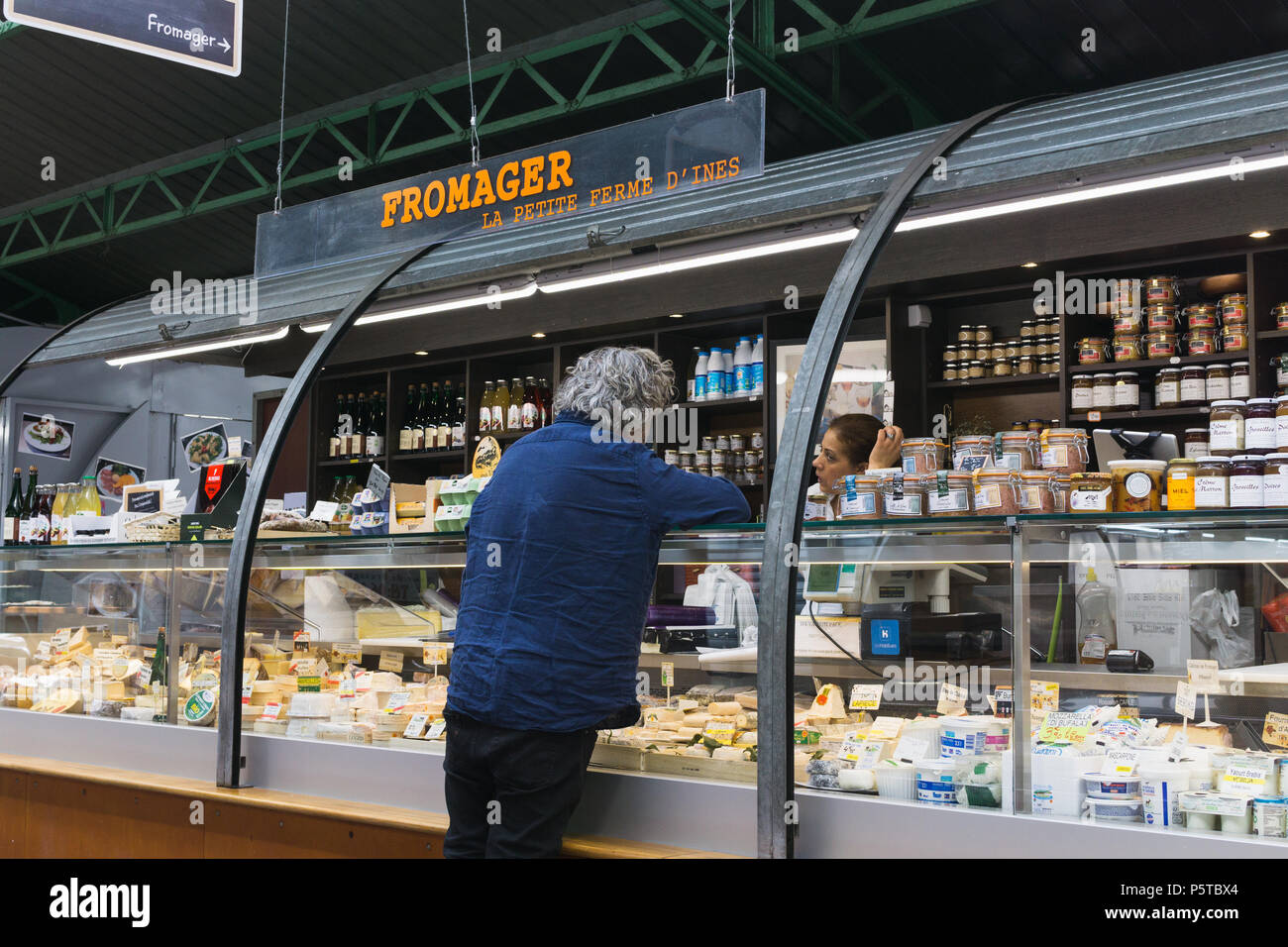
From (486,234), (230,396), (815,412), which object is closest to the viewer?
(815,412)

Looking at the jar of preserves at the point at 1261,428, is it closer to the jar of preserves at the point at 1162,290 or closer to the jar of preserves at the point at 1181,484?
the jar of preserves at the point at 1181,484

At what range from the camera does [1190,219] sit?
458 centimetres

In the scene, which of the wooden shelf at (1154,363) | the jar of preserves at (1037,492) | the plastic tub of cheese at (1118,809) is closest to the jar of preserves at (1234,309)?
the wooden shelf at (1154,363)

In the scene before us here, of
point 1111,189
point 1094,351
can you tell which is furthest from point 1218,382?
point 1111,189

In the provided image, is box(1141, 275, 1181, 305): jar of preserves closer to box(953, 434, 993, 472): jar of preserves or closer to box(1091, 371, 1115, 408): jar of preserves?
box(1091, 371, 1115, 408): jar of preserves

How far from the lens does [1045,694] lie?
88.7 inches

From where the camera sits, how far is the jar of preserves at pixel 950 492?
8.06 ft

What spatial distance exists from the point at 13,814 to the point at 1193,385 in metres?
4.45

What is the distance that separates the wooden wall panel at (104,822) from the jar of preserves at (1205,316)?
405 centimetres

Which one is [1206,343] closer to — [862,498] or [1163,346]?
[1163,346]

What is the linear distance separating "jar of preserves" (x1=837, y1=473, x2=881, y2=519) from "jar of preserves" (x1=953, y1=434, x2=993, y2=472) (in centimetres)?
18
